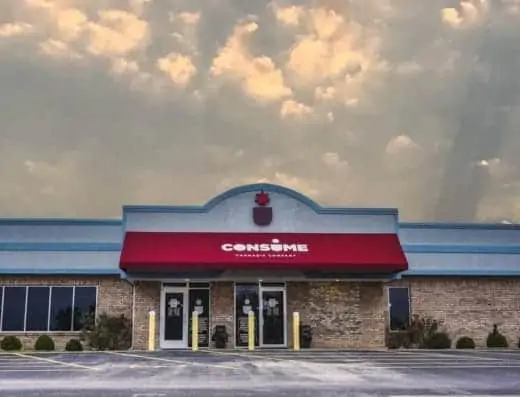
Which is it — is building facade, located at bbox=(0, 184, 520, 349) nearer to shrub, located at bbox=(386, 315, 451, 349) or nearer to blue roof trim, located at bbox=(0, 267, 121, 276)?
blue roof trim, located at bbox=(0, 267, 121, 276)

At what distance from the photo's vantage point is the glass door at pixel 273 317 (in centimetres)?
2603

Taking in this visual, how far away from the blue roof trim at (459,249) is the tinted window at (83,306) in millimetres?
13026

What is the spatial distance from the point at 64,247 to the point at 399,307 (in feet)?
46.2

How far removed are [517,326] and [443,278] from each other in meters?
3.90

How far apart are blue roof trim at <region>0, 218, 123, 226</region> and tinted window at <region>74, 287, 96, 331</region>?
2628mm

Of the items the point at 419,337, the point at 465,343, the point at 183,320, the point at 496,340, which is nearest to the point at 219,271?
the point at 183,320

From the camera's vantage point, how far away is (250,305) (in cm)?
2616

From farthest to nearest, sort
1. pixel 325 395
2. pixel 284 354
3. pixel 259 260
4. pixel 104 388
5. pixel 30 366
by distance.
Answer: pixel 259 260
pixel 284 354
pixel 30 366
pixel 104 388
pixel 325 395

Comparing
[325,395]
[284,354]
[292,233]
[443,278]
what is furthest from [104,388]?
[443,278]

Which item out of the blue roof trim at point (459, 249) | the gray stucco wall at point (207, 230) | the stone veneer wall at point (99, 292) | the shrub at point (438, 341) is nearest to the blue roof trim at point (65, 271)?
the gray stucco wall at point (207, 230)

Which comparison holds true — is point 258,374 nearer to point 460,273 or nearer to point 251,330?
point 251,330

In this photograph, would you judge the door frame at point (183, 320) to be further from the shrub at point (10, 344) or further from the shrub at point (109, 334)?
the shrub at point (10, 344)

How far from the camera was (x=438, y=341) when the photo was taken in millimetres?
27312

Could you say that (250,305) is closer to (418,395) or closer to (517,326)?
(517,326)
